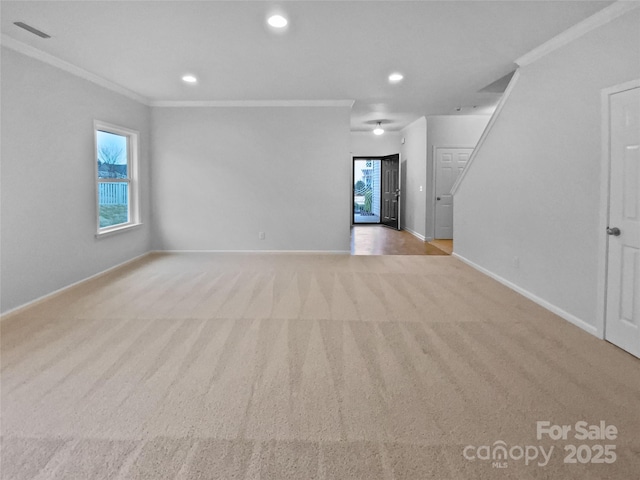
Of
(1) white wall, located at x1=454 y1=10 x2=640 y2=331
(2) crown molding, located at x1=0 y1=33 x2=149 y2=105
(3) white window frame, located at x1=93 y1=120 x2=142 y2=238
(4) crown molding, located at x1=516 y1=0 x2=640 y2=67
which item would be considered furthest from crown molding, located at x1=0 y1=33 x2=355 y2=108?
(4) crown molding, located at x1=516 y1=0 x2=640 y2=67

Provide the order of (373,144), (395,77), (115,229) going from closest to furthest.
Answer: (395,77)
(115,229)
(373,144)

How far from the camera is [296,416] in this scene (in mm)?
2096

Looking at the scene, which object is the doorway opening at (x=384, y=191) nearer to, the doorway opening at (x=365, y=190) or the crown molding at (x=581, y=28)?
the doorway opening at (x=365, y=190)

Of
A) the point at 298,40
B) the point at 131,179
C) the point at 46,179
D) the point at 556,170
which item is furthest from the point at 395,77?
the point at 131,179

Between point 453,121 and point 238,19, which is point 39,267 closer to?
point 238,19

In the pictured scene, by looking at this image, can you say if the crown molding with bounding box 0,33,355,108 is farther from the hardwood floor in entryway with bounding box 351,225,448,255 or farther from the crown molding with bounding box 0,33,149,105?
the hardwood floor in entryway with bounding box 351,225,448,255

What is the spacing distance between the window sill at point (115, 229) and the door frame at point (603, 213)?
5361mm

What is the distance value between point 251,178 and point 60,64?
10.3ft

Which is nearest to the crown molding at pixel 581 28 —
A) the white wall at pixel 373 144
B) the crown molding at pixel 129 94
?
the crown molding at pixel 129 94

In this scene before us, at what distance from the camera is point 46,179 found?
14.0 ft

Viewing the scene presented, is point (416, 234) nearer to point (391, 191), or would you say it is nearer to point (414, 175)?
Result: point (414, 175)

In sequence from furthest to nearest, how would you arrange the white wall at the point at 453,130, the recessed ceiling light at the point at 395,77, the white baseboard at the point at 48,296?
the white wall at the point at 453,130
the recessed ceiling light at the point at 395,77
the white baseboard at the point at 48,296

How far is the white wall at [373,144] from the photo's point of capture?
1088 centimetres

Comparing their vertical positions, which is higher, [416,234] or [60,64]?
[60,64]
